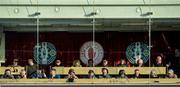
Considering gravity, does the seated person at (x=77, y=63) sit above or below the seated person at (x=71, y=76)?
above

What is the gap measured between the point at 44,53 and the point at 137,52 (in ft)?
12.4

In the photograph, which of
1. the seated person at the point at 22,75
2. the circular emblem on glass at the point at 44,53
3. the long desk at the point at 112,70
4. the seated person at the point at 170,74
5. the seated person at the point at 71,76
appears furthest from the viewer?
the circular emblem on glass at the point at 44,53

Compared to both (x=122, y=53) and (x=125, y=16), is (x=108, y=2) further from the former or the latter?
(x=122, y=53)

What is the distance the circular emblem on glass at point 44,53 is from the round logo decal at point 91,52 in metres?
1.19

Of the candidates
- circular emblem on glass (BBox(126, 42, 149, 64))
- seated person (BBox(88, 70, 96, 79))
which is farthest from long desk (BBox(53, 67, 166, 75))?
circular emblem on glass (BBox(126, 42, 149, 64))

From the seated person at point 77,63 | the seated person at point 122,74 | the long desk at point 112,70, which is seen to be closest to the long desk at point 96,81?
the seated person at point 122,74

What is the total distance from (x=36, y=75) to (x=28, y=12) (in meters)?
3.52

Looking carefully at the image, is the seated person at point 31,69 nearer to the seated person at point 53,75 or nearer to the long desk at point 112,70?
the seated person at point 53,75

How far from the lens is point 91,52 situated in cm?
2819

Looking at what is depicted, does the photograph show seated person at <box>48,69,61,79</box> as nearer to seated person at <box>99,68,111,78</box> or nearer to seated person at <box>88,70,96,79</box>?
seated person at <box>88,70,96,79</box>

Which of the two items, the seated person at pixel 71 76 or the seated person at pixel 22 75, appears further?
the seated person at pixel 22 75

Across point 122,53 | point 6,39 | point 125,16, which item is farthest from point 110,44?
point 6,39

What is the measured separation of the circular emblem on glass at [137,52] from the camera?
28188mm

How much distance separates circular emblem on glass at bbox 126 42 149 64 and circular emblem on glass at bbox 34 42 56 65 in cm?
306
